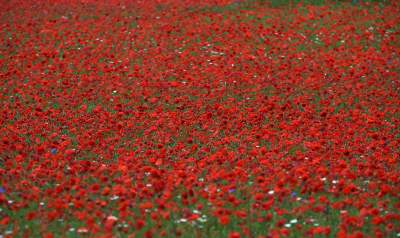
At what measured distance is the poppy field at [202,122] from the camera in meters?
4.77

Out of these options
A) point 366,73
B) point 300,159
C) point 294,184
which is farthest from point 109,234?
point 366,73

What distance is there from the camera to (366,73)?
9.25m

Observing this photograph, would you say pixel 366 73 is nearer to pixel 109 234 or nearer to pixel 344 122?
pixel 344 122

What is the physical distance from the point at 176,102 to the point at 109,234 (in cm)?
394

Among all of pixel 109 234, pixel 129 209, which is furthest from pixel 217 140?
pixel 109 234

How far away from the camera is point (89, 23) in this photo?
12.6 meters

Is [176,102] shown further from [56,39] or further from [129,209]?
[56,39]

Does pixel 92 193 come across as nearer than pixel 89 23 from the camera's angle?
Yes

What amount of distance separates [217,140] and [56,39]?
19.1 feet

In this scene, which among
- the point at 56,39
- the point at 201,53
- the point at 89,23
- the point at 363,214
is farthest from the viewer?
the point at 89,23

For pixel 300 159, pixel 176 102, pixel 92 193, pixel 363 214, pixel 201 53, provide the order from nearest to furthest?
pixel 363 214 < pixel 92 193 < pixel 300 159 < pixel 176 102 < pixel 201 53

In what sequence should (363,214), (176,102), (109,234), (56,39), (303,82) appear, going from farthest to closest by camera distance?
(56,39), (303,82), (176,102), (363,214), (109,234)

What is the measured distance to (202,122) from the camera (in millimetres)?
7316

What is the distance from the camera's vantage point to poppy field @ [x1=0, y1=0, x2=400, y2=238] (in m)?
4.77
